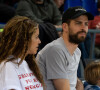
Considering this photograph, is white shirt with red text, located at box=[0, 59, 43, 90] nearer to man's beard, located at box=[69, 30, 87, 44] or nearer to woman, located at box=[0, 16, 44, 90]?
woman, located at box=[0, 16, 44, 90]

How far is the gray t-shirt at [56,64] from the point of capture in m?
2.54

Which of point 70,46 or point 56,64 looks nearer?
point 56,64

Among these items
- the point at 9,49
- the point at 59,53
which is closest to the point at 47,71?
the point at 59,53

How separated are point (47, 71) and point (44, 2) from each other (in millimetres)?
2282

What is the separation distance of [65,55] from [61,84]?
0.99ft

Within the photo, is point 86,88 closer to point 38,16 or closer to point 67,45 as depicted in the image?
point 67,45

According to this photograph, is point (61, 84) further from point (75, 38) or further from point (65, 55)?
point (75, 38)

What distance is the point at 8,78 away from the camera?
1.86 meters

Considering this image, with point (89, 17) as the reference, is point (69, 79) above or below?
below

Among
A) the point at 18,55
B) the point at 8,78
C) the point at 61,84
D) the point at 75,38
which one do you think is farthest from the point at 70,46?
the point at 8,78

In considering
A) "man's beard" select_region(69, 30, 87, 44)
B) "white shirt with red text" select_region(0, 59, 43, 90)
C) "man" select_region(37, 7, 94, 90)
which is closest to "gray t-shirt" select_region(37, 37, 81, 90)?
"man" select_region(37, 7, 94, 90)

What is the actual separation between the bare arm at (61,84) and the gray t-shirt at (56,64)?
0.12ft

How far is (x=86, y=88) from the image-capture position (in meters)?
3.09

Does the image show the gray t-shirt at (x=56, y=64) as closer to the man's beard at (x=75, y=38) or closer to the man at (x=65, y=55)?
the man at (x=65, y=55)
